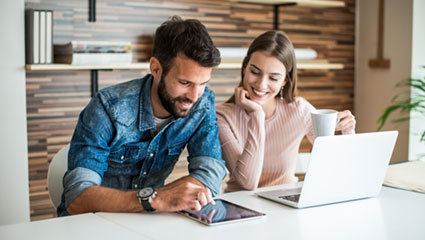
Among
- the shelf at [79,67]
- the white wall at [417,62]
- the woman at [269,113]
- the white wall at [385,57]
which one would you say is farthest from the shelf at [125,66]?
the woman at [269,113]

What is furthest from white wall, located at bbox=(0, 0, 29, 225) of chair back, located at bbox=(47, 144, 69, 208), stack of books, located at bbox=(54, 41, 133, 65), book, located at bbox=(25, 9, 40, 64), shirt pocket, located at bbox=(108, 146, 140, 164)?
shirt pocket, located at bbox=(108, 146, 140, 164)

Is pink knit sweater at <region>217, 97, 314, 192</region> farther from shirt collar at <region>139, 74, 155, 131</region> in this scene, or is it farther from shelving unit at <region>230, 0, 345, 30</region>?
shelving unit at <region>230, 0, 345, 30</region>

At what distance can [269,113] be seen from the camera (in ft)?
8.04

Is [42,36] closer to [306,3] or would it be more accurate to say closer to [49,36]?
[49,36]

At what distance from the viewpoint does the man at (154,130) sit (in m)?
1.75

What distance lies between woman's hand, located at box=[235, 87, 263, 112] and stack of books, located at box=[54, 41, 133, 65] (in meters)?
0.94

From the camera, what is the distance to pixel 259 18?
3.74 m

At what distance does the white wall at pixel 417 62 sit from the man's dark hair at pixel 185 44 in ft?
7.68

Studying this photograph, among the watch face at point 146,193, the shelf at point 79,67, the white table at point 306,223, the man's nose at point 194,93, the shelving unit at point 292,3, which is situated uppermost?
the shelving unit at point 292,3

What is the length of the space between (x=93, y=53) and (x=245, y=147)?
3.88ft

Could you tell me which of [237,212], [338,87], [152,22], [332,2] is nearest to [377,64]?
[338,87]

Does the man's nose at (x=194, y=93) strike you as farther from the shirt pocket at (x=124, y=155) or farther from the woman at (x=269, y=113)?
the woman at (x=269, y=113)

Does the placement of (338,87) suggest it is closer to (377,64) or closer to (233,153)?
(377,64)

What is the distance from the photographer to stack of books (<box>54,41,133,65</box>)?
285cm
